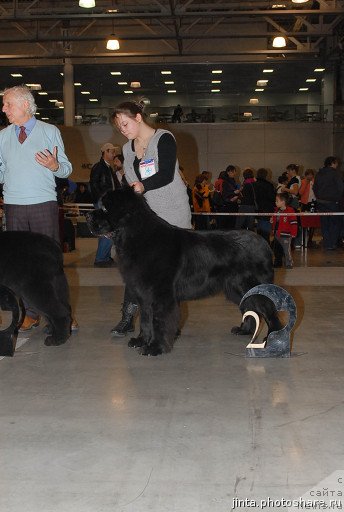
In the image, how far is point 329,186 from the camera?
12.6m

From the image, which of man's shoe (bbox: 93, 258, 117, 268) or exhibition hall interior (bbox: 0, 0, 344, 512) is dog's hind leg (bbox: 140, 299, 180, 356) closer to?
exhibition hall interior (bbox: 0, 0, 344, 512)

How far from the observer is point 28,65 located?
23109 millimetres

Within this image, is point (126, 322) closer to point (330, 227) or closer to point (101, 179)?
point (101, 179)

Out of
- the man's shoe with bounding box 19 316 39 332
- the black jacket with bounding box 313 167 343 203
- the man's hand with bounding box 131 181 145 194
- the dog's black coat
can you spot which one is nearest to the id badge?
the man's hand with bounding box 131 181 145 194

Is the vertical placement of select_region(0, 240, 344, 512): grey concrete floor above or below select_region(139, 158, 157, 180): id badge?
below

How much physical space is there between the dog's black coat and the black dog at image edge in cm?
35

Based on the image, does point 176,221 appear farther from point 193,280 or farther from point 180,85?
point 180,85

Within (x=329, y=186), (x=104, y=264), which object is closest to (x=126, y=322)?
(x=104, y=264)

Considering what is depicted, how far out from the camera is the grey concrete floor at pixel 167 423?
7.43ft

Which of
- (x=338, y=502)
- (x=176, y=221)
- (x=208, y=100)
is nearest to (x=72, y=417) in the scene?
(x=338, y=502)

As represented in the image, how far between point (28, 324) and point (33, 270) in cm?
95

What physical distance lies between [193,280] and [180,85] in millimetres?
20841

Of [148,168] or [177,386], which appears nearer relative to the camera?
[177,386]

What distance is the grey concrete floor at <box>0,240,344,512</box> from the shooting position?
2.27 m
